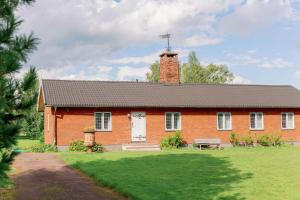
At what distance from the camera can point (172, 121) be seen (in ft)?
95.4

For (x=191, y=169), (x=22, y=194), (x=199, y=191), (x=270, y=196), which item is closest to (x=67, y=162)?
(x=191, y=169)

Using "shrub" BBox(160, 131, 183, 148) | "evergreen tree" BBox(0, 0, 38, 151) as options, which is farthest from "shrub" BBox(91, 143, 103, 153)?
"evergreen tree" BBox(0, 0, 38, 151)

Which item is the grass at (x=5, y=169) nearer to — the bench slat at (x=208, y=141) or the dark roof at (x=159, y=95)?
the dark roof at (x=159, y=95)

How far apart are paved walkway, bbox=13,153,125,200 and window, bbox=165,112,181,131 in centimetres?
1234

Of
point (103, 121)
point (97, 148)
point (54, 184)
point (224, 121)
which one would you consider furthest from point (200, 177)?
point (224, 121)

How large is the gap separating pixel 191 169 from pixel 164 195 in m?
5.72

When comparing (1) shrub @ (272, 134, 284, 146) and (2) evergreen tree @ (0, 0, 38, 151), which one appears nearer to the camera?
(2) evergreen tree @ (0, 0, 38, 151)

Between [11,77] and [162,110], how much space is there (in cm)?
2314

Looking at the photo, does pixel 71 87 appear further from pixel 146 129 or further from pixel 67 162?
pixel 67 162

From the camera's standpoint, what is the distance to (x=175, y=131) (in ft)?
94.9

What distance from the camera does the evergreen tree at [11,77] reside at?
575cm

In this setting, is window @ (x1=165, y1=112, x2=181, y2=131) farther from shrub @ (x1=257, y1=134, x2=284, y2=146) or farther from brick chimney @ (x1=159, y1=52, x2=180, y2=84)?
shrub @ (x1=257, y1=134, x2=284, y2=146)

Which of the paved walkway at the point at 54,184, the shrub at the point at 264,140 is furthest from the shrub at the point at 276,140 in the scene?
the paved walkway at the point at 54,184

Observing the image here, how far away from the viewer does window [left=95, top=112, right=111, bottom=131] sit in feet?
89.4
